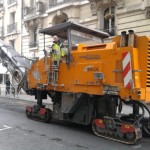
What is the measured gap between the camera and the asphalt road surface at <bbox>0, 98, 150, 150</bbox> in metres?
8.45

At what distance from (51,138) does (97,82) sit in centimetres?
195

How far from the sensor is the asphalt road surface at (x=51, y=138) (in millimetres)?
8445

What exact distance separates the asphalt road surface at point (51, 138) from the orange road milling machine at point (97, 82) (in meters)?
0.32

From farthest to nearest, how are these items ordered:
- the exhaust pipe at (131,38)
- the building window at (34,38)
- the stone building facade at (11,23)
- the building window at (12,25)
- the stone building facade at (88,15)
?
the building window at (12,25), the stone building facade at (11,23), the building window at (34,38), the stone building facade at (88,15), the exhaust pipe at (131,38)

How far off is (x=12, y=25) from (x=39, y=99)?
24.6m

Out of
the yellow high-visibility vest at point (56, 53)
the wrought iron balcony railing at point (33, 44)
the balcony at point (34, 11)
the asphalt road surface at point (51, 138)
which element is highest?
the balcony at point (34, 11)

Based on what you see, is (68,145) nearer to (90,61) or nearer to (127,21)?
(90,61)

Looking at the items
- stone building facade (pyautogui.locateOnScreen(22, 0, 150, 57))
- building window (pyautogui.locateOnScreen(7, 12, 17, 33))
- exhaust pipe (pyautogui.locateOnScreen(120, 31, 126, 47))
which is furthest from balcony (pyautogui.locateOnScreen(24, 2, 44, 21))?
exhaust pipe (pyautogui.locateOnScreen(120, 31, 126, 47))

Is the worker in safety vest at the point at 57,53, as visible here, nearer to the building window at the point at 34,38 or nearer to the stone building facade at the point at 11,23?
the building window at the point at 34,38

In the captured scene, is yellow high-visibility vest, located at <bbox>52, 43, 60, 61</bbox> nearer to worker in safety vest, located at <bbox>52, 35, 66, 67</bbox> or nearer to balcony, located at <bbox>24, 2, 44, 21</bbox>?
worker in safety vest, located at <bbox>52, 35, 66, 67</bbox>

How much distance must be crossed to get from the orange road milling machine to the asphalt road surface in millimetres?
321

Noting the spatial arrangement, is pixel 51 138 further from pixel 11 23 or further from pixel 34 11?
pixel 11 23

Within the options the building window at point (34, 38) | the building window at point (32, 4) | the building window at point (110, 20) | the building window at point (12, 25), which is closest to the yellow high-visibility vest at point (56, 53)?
the building window at point (110, 20)

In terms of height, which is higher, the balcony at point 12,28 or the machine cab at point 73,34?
the balcony at point 12,28
